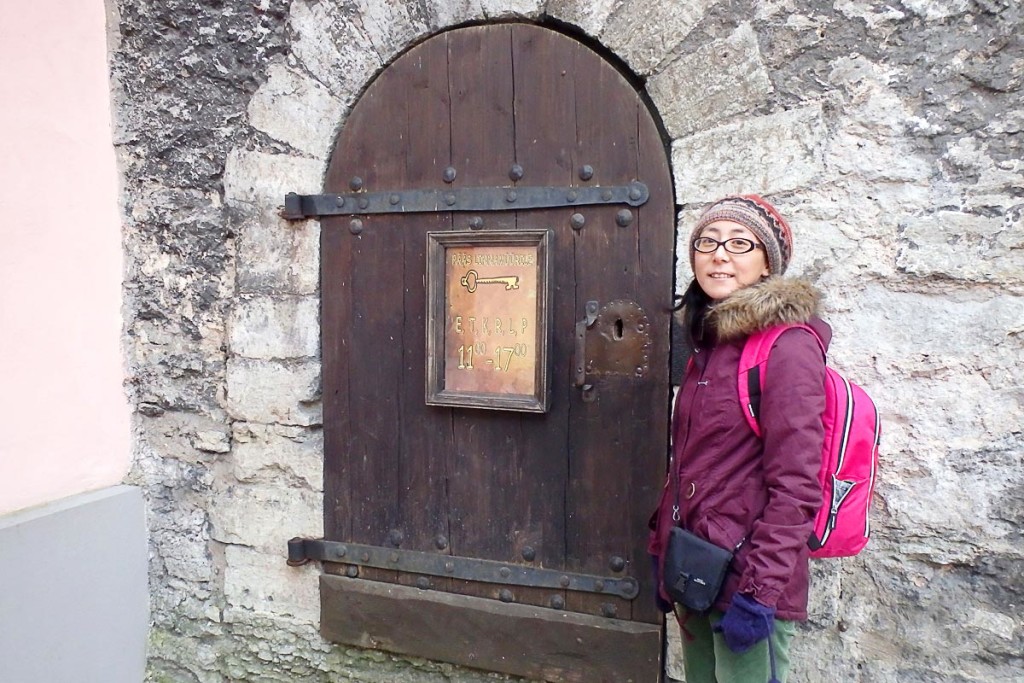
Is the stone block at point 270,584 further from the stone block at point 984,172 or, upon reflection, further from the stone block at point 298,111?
the stone block at point 984,172

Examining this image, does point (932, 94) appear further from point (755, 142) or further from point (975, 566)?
point (975, 566)

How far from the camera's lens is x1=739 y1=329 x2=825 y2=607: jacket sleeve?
1.33 meters

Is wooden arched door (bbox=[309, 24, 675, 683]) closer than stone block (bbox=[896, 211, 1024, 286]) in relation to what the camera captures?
No

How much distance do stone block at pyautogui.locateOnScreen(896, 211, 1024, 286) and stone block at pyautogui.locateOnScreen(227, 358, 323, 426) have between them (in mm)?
1780

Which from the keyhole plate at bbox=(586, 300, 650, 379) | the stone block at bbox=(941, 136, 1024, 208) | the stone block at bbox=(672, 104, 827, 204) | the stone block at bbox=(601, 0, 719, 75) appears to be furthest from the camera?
the keyhole plate at bbox=(586, 300, 650, 379)

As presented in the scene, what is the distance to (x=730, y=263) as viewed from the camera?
1545mm

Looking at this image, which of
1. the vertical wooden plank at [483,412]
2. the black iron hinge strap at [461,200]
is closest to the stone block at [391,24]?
the vertical wooden plank at [483,412]

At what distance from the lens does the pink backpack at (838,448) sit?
4.73ft

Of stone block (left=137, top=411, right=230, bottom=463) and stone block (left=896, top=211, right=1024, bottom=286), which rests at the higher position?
stone block (left=896, top=211, right=1024, bottom=286)

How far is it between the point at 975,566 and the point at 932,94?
1.15m

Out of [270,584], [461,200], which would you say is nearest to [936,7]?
[461,200]

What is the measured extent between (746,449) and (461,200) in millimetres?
1171

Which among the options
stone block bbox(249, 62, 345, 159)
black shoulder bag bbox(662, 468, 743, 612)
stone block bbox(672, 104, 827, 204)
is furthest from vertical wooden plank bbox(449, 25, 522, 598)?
black shoulder bag bbox(662, 468, 743, 612)

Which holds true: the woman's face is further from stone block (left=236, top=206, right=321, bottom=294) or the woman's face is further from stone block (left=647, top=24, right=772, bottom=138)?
stone block (left=236, top=206, right=321, bottom=294)
